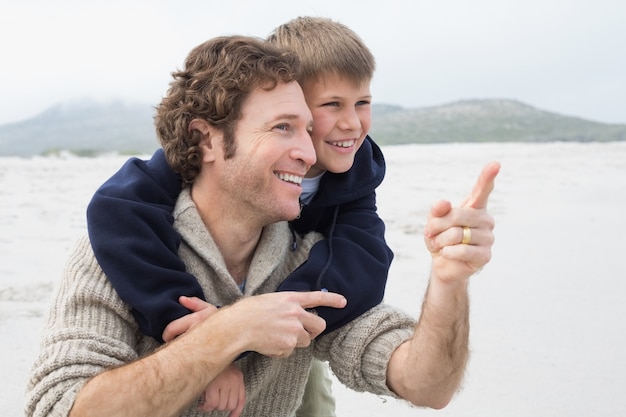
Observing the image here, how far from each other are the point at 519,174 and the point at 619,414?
9.41m

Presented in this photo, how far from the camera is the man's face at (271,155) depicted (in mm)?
2365

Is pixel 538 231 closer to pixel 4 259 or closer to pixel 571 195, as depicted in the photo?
pixel 571 195

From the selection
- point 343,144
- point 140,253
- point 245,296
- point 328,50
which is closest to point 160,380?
point 140,253

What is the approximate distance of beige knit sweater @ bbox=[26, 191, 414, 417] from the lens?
197 cm

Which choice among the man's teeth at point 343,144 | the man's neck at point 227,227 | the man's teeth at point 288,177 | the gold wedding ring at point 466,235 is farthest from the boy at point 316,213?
the gold wedding ring at point 466,235

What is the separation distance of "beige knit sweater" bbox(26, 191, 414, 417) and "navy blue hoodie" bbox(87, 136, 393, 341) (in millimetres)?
65

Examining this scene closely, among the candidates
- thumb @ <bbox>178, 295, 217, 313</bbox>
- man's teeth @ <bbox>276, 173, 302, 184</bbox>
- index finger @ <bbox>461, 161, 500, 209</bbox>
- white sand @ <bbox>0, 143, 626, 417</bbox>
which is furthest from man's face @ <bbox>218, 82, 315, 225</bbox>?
white sand @ <bbox>0, 143, 626, 417</bbox>

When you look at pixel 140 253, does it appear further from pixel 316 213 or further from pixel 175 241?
pixel 316 213

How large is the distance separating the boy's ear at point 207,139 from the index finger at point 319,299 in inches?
25.0

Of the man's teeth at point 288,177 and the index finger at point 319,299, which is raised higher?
the man's teeth at point 288,177

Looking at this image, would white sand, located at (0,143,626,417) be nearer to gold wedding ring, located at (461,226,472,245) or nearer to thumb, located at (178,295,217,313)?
thumb, located at (178,295,217,313)

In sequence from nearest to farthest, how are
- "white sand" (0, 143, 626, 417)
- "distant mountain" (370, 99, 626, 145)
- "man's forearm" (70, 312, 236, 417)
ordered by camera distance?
"man's forearm" (70, 312, 236, 417) < "white sand" (0, 143, 626, 417) < "distant mountain" (370, 99, 626, 145)

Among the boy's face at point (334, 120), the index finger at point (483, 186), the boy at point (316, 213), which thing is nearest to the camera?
the index finger at point (483, 186)

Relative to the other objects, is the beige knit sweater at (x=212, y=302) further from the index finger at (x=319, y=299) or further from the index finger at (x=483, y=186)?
the index finger at (x=483, y=186)
